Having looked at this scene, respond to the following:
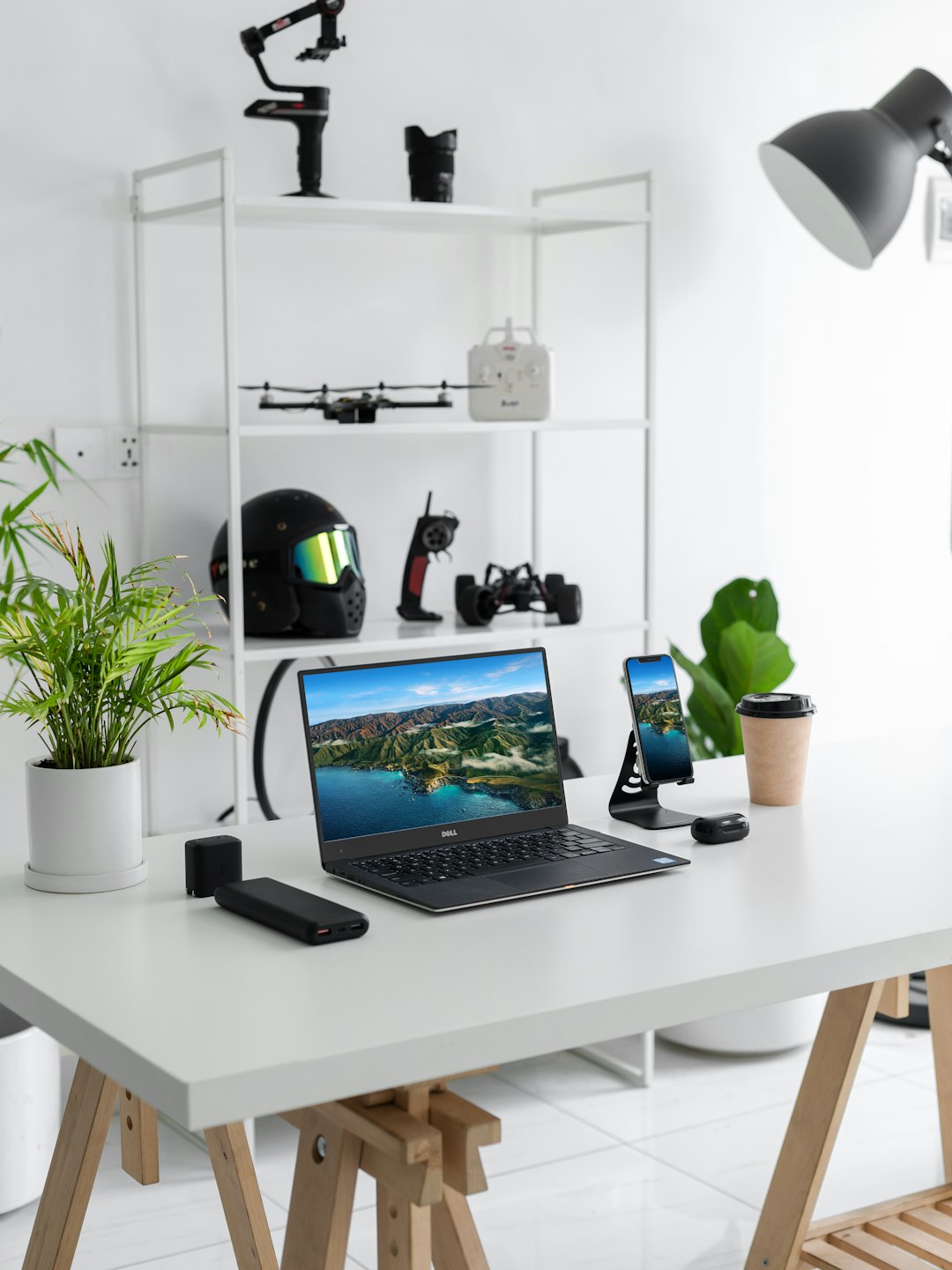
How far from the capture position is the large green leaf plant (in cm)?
315

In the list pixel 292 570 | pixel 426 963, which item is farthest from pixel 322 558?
pixel 426 963

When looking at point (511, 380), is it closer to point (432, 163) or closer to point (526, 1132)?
point (432, 163)

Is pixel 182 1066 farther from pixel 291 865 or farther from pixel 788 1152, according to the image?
pixel 788 1152

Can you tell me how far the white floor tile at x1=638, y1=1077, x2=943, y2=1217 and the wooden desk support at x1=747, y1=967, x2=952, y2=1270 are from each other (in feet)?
0.73

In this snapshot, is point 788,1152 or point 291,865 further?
point 788,1152

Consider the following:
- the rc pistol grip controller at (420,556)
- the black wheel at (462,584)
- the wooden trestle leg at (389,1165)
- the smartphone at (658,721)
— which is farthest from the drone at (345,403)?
the wooden trestle leg at (389,1165)

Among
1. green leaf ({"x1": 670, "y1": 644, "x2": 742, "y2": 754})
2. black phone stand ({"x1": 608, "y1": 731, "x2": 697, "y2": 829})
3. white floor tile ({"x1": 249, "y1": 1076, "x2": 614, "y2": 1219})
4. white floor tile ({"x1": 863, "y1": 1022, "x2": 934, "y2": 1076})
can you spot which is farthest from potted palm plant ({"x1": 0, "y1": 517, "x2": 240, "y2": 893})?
white floor tile ({"x1": 863, "y1": 1022, "x2": 934, "y2": 1076})

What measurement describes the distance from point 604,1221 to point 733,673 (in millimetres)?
1155

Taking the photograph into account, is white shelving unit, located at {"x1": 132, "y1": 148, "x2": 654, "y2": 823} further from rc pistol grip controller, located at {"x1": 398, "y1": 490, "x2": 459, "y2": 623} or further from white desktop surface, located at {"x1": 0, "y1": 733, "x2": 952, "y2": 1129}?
white desktop surface, located at {"x1": 0, "y1": 733, "x2": 952, "y2": 1129}

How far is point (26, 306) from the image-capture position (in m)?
2.86

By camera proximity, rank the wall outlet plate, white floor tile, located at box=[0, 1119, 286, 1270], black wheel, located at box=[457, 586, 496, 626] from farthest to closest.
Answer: black wheel, located at box=[457, 586, 496, 626]
the wall outlet plate
white floor tile, located at box=[0, 1119, 286, 1270]

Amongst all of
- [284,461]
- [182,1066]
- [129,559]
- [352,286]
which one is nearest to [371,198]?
[352,286]

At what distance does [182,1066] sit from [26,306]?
6.65ft

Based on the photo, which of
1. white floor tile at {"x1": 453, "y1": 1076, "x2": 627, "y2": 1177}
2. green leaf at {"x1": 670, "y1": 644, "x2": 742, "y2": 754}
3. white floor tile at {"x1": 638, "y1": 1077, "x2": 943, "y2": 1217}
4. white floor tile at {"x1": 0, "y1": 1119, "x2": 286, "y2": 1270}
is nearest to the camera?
white floor tile at {"x1": 0, "y1": 1119, "x2": 286, "y2": 1270}
